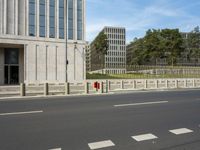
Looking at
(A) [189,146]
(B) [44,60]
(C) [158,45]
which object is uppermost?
(C) [158,45]

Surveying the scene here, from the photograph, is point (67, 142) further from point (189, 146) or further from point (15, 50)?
point (15, 50)

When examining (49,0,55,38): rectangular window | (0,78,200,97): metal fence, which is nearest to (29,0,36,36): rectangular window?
(49,0,55,38): rectangular window

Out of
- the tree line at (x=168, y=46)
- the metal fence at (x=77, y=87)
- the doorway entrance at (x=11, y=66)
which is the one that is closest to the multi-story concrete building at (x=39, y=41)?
the doorway entrance at (x=11, y=66)

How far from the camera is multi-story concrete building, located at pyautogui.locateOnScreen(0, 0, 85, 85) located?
38.5 meters

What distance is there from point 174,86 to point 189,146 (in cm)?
2529

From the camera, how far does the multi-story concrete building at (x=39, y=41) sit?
1515 inches

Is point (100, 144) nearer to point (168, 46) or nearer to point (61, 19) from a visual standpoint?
point (61, 19)

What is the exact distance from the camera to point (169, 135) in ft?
21.5

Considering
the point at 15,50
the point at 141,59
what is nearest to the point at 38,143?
the point at 15,50

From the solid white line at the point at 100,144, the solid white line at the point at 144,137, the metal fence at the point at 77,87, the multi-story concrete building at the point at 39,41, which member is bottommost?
the solid white line at the point at 100,144

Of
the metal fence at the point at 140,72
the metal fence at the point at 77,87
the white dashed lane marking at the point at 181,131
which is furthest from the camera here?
the metal fence at the point at 140,72

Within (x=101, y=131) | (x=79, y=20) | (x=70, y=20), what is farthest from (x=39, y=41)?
(x=101, y=131)

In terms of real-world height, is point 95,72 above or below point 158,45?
below

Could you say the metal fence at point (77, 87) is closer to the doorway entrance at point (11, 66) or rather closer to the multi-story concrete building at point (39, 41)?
the multi-story concrete building at point (39, 41)
